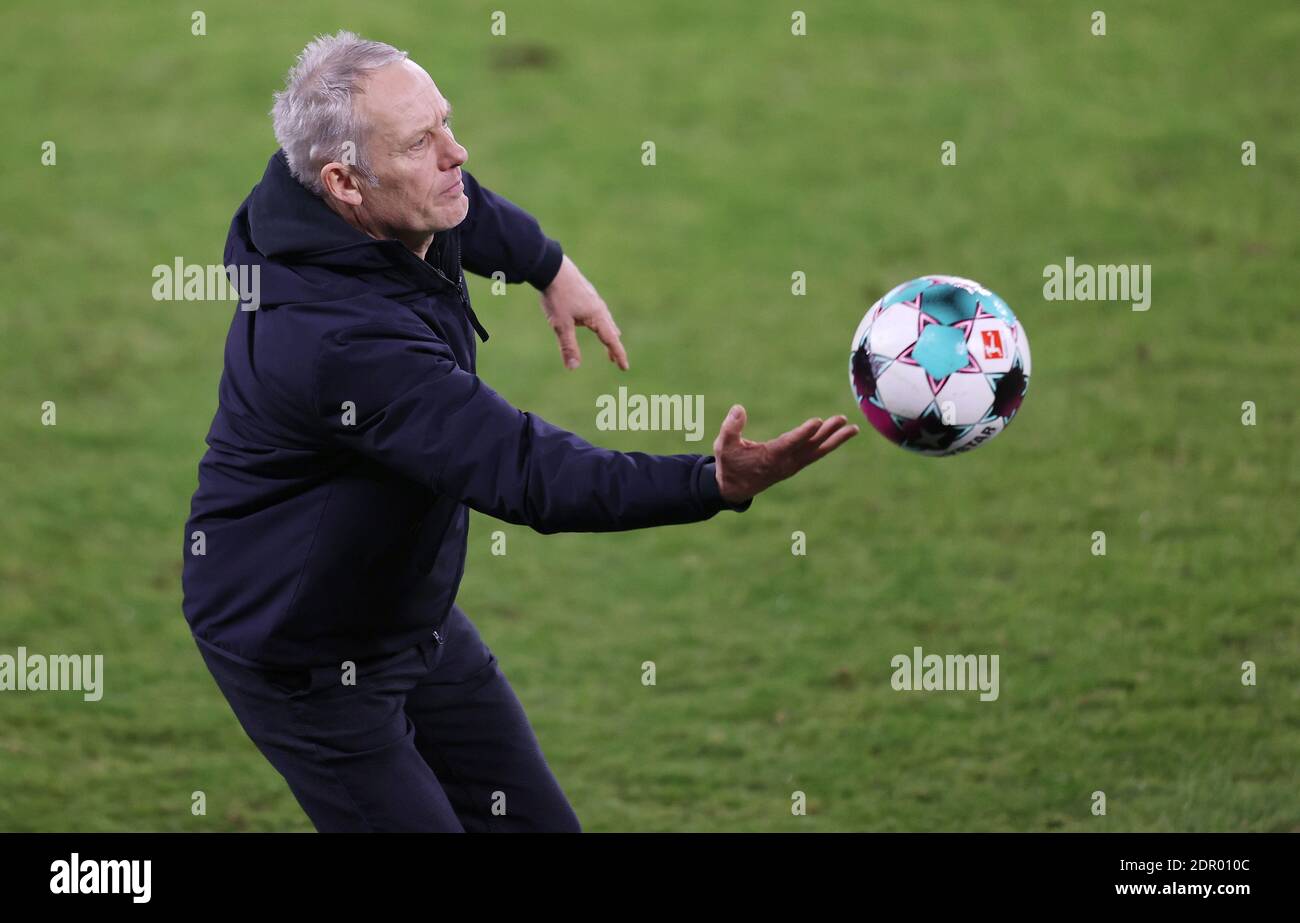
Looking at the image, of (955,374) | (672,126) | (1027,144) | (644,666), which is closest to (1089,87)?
(1027,144)

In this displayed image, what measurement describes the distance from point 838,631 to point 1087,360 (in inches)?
102

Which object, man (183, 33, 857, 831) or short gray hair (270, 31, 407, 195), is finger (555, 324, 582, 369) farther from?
short gray hair (270, 31, 407, 195)

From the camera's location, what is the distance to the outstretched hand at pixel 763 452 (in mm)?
3395

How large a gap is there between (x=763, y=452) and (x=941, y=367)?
137cm

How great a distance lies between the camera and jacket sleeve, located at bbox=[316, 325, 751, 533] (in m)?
3.51

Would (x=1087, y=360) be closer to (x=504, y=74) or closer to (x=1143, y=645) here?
(x=1143, y=645)

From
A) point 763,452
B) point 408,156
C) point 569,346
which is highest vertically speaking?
point 408,156

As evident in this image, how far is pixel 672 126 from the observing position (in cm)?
1098

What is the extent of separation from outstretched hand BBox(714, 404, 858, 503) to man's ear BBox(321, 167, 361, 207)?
107 cm

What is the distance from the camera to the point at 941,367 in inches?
183

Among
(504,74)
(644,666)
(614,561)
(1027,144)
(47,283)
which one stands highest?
(504,74)

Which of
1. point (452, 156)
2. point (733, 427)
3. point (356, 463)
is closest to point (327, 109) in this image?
point (452, 156)

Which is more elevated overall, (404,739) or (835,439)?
(835,439)

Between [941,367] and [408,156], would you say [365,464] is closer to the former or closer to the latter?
[408,156]
